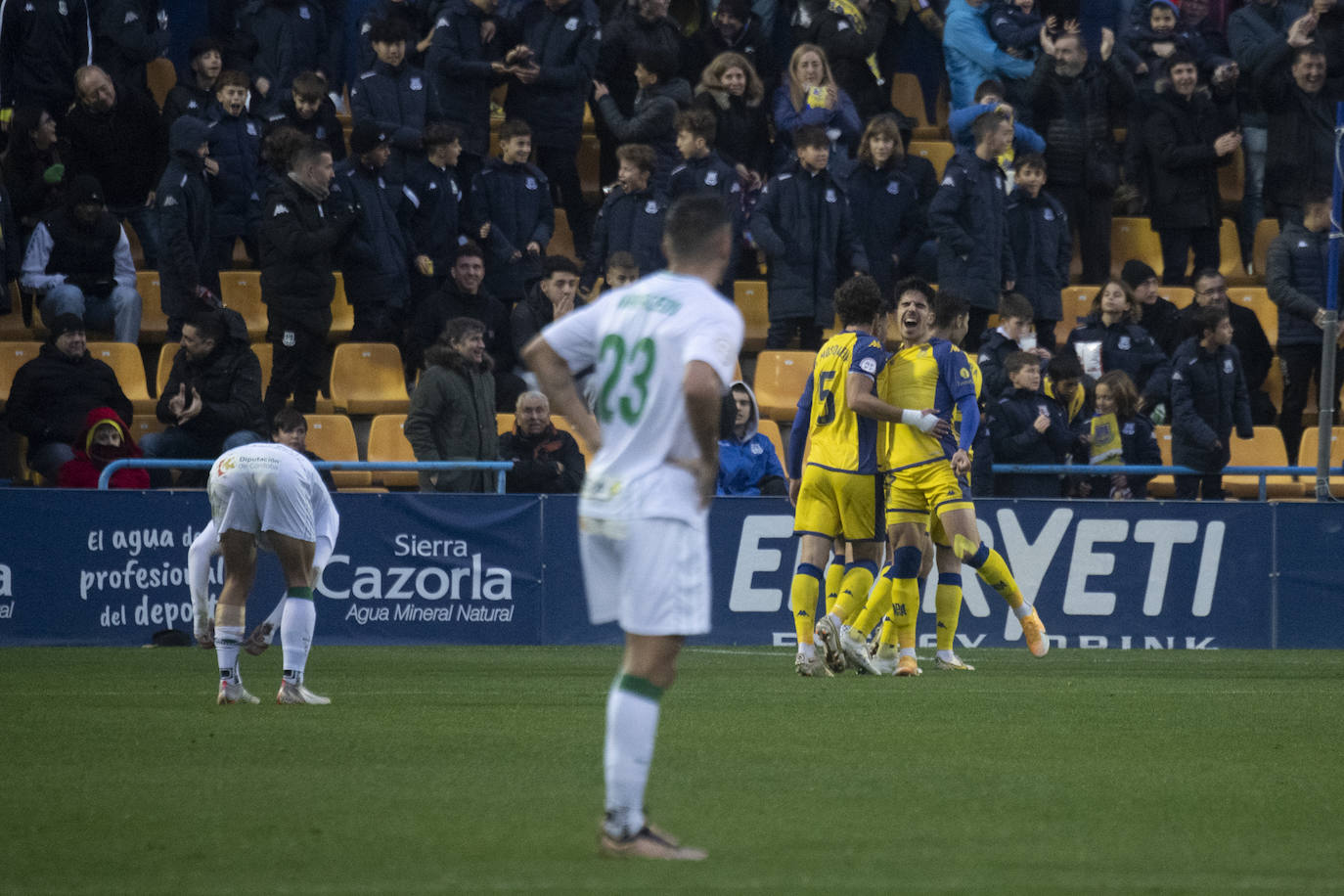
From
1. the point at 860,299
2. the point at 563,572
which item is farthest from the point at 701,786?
the point at 563,572

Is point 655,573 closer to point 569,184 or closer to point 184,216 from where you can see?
point 184,216

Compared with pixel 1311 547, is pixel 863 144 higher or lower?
higher

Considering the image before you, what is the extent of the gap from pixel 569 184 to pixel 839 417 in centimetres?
795

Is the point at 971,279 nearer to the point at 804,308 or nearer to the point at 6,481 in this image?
the point at 804,308

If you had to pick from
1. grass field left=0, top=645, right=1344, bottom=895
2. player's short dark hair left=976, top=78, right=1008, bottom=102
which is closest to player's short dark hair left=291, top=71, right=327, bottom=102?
player's short dark hair left=976, top=78, right=1008, bottom=102

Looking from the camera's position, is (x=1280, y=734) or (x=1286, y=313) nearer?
(x=1280, y=734)

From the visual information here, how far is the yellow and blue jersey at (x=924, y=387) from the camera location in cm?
1278

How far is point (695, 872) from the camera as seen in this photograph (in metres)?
5.35

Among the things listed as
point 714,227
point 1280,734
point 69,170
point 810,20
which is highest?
point 810,20

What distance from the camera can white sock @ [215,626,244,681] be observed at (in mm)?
10602

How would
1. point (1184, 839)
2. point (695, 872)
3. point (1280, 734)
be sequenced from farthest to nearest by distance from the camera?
point (1280, 734), point (1184, 839), point (695, 872)

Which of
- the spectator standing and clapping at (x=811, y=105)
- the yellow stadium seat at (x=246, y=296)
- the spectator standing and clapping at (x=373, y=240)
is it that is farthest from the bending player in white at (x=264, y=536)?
the spectator standing and clapping at (x=811, y=105)

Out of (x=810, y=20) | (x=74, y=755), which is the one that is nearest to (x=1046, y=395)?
(x=810, y=20)

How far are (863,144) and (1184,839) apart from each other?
13.5 m
